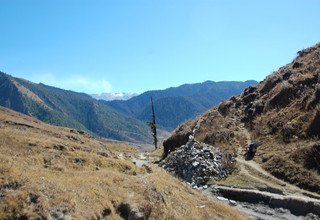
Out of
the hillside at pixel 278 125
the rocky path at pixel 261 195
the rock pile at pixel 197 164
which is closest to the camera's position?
the rocky path at pixel 261 195

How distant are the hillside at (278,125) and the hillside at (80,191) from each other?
16.2 metres

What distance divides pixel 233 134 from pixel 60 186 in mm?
48308

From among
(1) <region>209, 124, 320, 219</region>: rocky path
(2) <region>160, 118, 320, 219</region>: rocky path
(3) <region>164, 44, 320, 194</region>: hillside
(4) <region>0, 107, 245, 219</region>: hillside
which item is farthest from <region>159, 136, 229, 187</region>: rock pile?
(4) <region>0, 107, 245, 219</region>: hillside

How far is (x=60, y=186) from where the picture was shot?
2520cm

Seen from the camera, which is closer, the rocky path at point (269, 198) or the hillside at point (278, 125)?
the rocky path at point (269, 198)

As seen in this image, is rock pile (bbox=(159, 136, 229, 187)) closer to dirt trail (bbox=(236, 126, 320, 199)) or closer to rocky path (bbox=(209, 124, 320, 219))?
dirt trail (bbox=(236, 126, 320, 199))

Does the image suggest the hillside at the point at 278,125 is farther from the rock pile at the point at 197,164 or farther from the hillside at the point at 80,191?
the hillside at the point at 80,191

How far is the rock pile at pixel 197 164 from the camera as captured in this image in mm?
55594

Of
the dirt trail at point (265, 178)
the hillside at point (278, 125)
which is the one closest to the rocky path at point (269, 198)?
the dirt trail at point (265, 178)

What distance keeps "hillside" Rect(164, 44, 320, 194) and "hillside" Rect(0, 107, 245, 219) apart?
638 inches

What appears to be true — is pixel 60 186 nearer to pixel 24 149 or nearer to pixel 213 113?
pixel 24 149

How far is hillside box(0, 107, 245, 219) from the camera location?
74.7ft

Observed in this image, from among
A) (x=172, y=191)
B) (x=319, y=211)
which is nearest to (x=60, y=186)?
(x=172, y=191)

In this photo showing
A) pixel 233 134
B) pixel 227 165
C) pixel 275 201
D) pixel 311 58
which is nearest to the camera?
pixel 275 201
